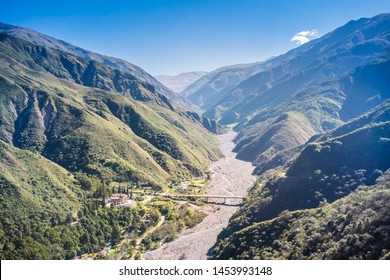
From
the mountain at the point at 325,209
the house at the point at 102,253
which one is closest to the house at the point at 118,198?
the house at the point at 102,253

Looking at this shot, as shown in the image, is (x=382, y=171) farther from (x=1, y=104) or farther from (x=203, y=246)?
(x=1, y=104)

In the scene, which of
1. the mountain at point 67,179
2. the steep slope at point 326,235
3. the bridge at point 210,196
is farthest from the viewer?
the bridge at point 210,196

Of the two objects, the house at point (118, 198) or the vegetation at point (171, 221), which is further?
the house at point (118, 198)

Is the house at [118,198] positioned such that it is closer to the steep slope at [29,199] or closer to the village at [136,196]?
the village at [136,196]

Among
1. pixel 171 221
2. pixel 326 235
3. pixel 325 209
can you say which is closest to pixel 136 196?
pixel 171 221

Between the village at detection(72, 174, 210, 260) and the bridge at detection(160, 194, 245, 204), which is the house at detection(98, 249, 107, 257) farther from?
the bridge at detection(160, 194, 245, 204)

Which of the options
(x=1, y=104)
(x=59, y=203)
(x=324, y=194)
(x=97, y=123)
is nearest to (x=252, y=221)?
(x=324, y=194)
